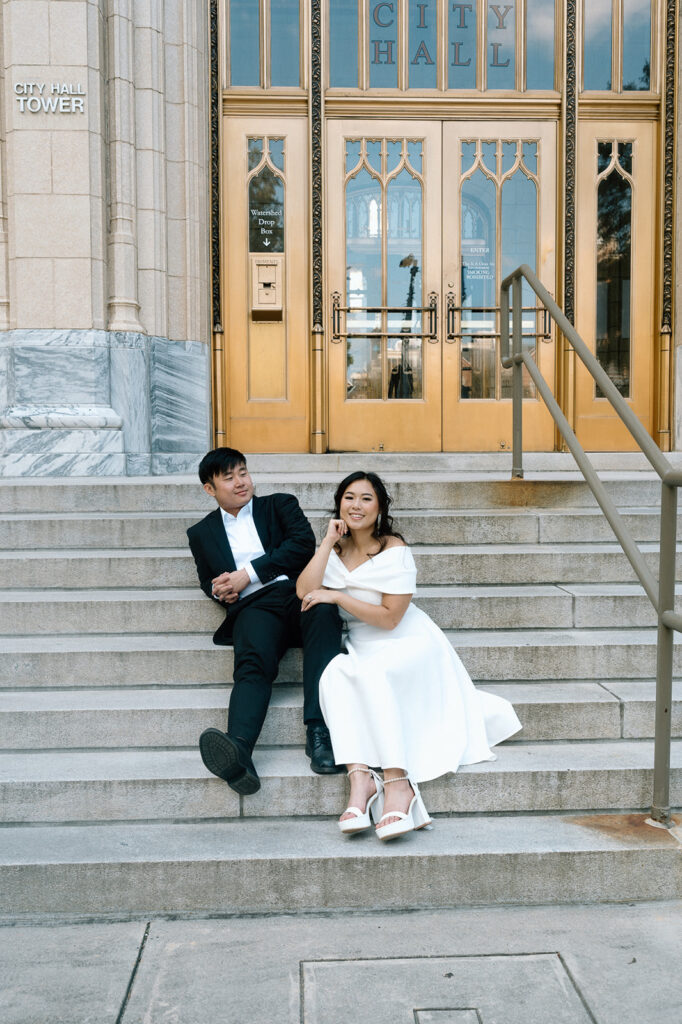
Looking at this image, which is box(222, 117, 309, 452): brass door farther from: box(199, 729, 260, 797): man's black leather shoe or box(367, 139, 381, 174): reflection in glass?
box(199, 729, 260, 797): man's black leather shoe

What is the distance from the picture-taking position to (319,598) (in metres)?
3.67

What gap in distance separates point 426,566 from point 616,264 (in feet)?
14.2

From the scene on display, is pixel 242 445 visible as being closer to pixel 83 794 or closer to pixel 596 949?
pixel 83 794

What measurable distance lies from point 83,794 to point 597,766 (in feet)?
6.25

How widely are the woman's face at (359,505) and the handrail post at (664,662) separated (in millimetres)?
1133

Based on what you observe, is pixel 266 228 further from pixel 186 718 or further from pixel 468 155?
pixel 186 718

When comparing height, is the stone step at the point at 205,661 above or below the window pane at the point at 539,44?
below

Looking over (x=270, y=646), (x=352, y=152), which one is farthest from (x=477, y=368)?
(x=270, y=646)

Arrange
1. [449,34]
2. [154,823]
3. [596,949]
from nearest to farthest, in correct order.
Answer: [596,949], [154,823], [449,34]

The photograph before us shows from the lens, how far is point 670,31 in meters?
7.63

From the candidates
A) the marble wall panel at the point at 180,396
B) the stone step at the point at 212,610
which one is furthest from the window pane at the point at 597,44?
the stone step at the point at 212,610

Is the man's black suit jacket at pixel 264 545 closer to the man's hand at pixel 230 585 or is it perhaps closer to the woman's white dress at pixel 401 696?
the man's hand at pixel 230 585

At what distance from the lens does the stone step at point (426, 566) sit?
4.61 metres

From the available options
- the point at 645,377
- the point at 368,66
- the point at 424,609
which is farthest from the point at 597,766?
the point at 368,66
